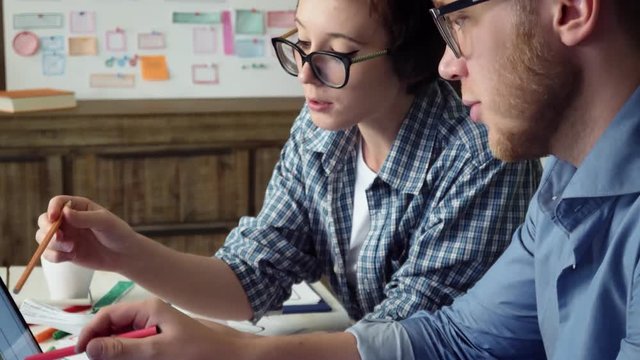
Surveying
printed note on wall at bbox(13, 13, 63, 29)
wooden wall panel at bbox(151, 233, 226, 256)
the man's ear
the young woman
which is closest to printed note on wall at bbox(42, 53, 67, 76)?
printed note on wall at bbox(13, 13, 63, 29)

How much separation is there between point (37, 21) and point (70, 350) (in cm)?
246

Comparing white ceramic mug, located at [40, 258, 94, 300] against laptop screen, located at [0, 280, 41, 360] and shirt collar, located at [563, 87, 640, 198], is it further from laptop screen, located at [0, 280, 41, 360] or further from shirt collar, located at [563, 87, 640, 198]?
shirt collar, located at [563, 87, 640, 198]

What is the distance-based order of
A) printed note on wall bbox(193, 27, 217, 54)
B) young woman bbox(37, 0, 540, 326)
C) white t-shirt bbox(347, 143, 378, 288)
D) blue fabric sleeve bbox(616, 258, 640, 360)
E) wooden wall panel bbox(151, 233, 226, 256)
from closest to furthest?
1. blue fabric sleeve bbox(616, 258, 640, 360)
2. young woman bbox(37, 0, 540, 326)
3. white t-shirt bbox(347, 143, 378, 288)
4. wooden wall panel bbox(151, 233, 226, 256)
5. printed note on wall bbox(193, 27, 217, 54)

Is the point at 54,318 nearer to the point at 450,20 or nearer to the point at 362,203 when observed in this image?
the point at 362,203

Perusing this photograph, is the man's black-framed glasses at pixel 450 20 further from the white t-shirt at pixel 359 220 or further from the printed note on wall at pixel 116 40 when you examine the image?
the printed note on wall at pixel 116 40

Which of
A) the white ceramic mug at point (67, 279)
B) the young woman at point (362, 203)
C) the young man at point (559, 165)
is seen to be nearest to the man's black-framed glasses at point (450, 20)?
the young man at point (559, 165)

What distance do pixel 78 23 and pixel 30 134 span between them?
523 mm

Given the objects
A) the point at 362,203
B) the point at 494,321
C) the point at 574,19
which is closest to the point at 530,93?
the point at 574,19

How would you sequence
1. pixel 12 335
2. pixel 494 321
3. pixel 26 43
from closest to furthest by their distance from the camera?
pixel 12 335 < pixel 494 321 < pixel 26 43

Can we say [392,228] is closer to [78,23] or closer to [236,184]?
[236,184]

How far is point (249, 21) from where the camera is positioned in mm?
3426

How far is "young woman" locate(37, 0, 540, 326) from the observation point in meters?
1.46

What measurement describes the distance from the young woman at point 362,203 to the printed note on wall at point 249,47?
71.0 inches

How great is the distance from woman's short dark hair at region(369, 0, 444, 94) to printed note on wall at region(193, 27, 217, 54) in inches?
75.8
